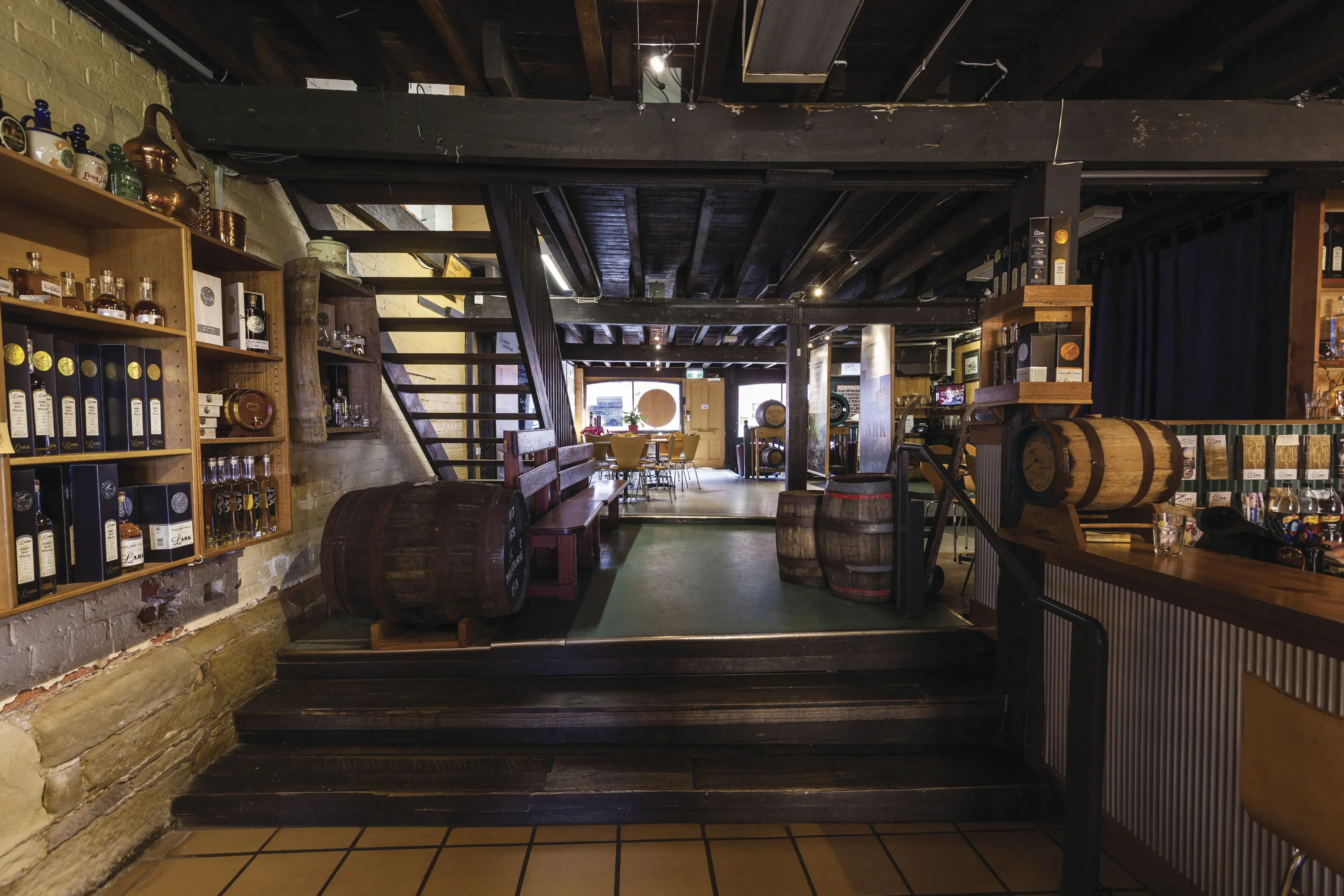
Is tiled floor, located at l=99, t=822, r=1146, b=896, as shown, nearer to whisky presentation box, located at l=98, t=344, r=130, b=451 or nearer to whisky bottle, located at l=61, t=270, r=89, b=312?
whisky presentation box, located at l=98, t=344, r=130, b=451

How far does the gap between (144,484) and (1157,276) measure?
650cm

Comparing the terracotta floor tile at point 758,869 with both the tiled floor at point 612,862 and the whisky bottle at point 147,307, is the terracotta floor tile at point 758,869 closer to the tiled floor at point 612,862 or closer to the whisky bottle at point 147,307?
the tiled floor at point 612,862

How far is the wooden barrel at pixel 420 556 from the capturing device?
242 centimetres

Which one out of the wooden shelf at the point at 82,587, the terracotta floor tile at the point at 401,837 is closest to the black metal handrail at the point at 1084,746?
the terracotta floor tile at the point at 401,837

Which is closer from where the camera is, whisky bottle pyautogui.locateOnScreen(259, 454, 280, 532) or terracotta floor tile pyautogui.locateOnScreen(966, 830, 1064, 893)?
terracotta floor tile pyautogui.locateOnScreen(966, 830, 1064, 893)

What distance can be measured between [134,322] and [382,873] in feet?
6.99

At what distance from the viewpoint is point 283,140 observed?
2398 mm

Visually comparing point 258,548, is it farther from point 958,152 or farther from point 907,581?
point 958,152

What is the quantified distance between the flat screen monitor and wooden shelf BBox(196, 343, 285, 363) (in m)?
8.77

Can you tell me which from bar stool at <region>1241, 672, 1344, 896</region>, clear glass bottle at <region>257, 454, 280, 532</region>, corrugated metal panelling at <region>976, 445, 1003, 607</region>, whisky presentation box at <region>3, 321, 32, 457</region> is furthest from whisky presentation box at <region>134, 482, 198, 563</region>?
corrugated metal panelling at <region>976, 445, 1003, 607</region>

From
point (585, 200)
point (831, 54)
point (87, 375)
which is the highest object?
point (585, 200)

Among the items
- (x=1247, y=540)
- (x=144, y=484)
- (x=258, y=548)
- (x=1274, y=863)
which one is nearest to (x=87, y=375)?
(x=144, y=484)

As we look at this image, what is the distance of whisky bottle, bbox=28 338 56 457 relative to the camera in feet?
5.01

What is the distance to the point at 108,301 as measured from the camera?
70.4 inches
